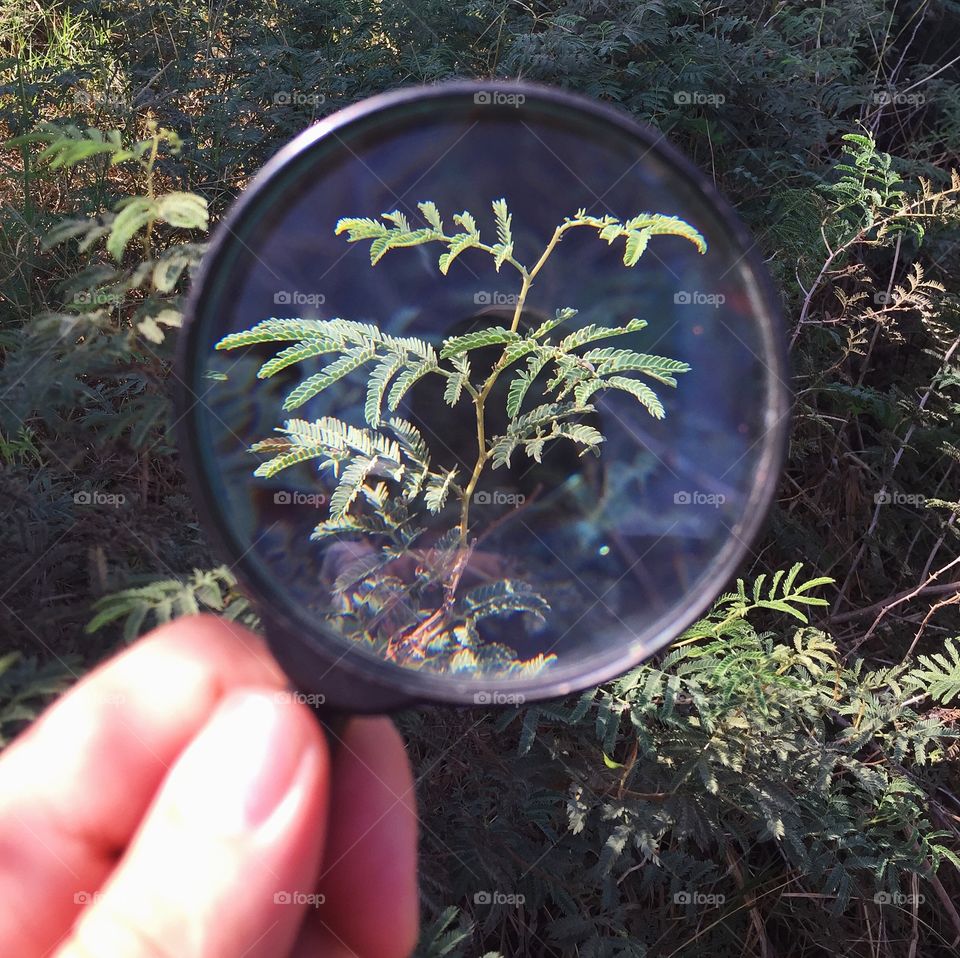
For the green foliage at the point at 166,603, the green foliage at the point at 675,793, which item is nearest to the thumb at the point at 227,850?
the green foliage at the point at 166,603

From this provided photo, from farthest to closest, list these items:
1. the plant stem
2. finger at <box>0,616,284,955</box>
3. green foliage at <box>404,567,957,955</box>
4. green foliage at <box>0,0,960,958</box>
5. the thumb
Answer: green foliage at <box>404,567,957,955</box>
green foliage at <box>0,0,960,958</box>
the plant stem
finger at <box>0,616,284,955</box>
the thumb

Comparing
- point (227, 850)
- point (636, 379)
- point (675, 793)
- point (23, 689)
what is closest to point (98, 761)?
point (23, 689)

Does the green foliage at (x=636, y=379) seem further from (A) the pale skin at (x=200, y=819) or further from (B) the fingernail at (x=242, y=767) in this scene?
(B) the fingernail at (x=242, y=767)

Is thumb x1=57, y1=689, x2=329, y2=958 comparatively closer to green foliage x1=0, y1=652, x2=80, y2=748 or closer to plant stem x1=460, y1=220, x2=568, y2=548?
green foliage x1=0, y1=652, x2=80, y2=748

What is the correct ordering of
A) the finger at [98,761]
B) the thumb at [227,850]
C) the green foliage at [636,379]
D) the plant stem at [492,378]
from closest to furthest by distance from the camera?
1. the thumb at [227,850]
2. the finger at [98,761]
3. the plant stem at [492,378]
4. the green foliage at [636,379]

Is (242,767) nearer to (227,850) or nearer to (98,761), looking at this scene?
(227,850)

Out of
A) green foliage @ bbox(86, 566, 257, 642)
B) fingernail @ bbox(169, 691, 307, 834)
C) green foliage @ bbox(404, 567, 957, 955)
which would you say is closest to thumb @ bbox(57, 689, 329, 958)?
fingernail @ bbox(169, 691, 307, 834)
